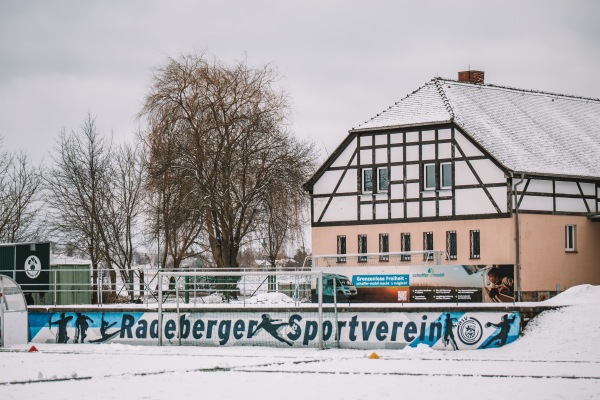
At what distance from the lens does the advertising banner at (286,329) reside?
87.1 feet

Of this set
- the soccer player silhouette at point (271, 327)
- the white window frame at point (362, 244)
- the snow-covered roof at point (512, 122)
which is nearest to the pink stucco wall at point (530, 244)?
the white window frame at point (362, 244)

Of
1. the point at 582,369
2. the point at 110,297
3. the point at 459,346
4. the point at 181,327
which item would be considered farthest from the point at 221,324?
the point at 110,297

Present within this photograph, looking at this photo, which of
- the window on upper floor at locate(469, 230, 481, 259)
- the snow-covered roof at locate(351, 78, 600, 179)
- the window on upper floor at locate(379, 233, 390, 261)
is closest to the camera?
the window on upper floor at locate(469, 230, 481, 259)

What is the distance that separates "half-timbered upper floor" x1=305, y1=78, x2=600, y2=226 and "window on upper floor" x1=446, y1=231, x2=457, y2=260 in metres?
0.72

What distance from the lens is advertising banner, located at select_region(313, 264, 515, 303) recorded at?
40.8 metres

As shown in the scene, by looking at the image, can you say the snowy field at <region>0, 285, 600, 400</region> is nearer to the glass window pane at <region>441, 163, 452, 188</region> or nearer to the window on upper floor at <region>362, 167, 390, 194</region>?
the glass window pane at <region>441, 163, 452, 188</region>

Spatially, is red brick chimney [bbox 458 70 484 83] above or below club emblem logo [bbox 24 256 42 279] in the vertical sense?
above

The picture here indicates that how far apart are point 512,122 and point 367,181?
705 cm

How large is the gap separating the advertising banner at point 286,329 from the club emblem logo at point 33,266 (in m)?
5.88

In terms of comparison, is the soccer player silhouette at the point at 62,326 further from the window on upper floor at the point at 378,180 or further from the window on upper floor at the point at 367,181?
the window on upper floor at the point at 367,181

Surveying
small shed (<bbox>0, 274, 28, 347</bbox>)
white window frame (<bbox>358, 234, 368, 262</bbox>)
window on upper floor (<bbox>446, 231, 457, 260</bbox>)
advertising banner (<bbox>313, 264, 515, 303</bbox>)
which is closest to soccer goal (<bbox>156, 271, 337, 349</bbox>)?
small shed (<bbox>0, 274, 28, 347</bbox>)

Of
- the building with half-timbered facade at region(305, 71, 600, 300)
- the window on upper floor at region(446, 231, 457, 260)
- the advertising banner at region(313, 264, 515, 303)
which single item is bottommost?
the advertising banner at region(313, 264, 515, 303)

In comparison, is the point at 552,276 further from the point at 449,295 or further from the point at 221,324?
the point at 221,324

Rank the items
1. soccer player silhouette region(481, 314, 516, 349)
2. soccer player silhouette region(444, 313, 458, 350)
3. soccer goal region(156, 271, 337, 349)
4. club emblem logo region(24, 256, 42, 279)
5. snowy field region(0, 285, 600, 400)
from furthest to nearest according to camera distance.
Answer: club emblem logo region(24, 256, 42, 279)
soccer goal region(156, 271, 337, 349)
soccer player silhouette region(444, 313, 458, 350)
soccer player silhouette region(481, 314, 516, 349)
snowy field region(0, 285, 600, 400)
